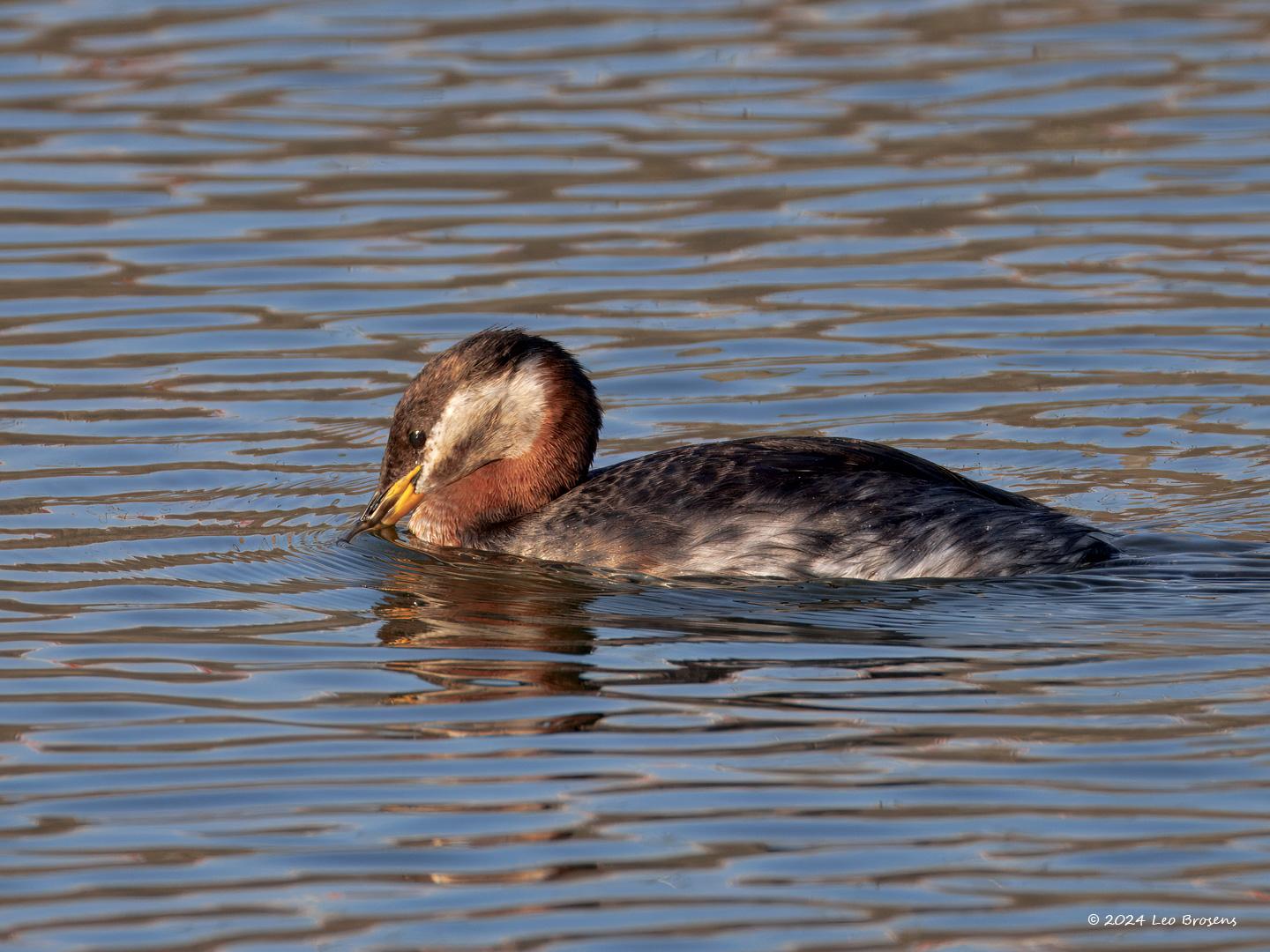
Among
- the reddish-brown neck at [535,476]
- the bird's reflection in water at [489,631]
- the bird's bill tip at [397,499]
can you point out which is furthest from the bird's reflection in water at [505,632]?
the bird's bill tip at [397,499]

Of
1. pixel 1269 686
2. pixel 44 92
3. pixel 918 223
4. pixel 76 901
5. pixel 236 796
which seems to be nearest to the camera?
pixel 76 901

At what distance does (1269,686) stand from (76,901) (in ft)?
13.5

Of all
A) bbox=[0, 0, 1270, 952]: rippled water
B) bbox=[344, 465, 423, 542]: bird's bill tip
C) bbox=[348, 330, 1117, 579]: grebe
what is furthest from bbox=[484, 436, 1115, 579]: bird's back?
bbox=[344, 465, 423, 542]: bird's bill tip

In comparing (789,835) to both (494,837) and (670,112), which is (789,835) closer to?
(494,837)

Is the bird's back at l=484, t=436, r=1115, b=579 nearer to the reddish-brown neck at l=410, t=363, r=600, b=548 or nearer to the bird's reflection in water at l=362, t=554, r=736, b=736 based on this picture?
the bird's reflection in water at l=362, t=554, r=736, b=736

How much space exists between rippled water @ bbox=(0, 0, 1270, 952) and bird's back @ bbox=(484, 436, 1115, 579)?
0.17 m

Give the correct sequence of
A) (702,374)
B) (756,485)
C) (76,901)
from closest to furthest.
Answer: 1. (76,901)
2. (756,485)
3. (702,374)

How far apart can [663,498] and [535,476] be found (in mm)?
1082

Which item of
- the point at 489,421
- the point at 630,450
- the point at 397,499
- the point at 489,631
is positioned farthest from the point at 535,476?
the point at 489,631

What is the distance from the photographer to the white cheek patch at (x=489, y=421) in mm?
11250

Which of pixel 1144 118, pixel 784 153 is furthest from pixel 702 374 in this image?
pixel 1144 118

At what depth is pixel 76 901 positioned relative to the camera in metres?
6.93

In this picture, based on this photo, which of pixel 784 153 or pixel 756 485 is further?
pixel 784 153

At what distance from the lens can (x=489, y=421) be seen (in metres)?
11.3
